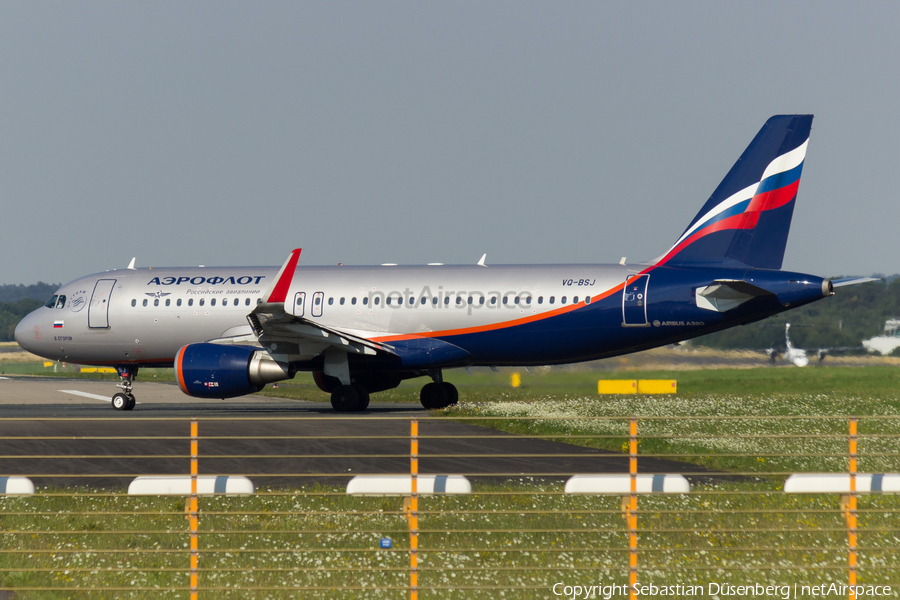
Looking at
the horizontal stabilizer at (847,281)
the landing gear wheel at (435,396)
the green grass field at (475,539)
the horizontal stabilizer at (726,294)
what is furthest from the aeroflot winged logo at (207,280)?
the horizontal stabilizer at (847,281)

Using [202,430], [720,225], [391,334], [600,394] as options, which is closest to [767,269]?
[720,225]

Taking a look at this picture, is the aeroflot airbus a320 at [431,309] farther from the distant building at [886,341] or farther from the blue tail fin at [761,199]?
the distant building at [886,341]

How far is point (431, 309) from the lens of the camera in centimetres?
2662

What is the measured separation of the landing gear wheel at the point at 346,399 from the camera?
2709 centimetres

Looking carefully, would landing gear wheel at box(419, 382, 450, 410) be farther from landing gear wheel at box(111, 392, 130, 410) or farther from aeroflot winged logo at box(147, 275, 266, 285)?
landing gear wheel at box(111, 392, 130, 410)

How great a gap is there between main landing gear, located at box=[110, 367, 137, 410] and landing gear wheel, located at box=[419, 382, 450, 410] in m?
9.37

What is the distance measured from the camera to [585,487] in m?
7.99

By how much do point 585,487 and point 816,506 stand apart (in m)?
5.73

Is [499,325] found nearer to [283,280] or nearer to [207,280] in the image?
[283,280]

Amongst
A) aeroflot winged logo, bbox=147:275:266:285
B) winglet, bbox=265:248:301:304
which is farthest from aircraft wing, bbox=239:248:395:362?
aeroflot winged logo, bbox=147:275:266:285

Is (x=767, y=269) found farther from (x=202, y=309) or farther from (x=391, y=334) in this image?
(x=202, y=309)

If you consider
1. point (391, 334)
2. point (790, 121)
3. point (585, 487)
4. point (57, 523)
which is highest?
point (790, 121)

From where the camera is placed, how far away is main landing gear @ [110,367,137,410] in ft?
96.1

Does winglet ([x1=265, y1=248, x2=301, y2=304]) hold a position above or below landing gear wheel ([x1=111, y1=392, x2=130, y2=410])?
above
